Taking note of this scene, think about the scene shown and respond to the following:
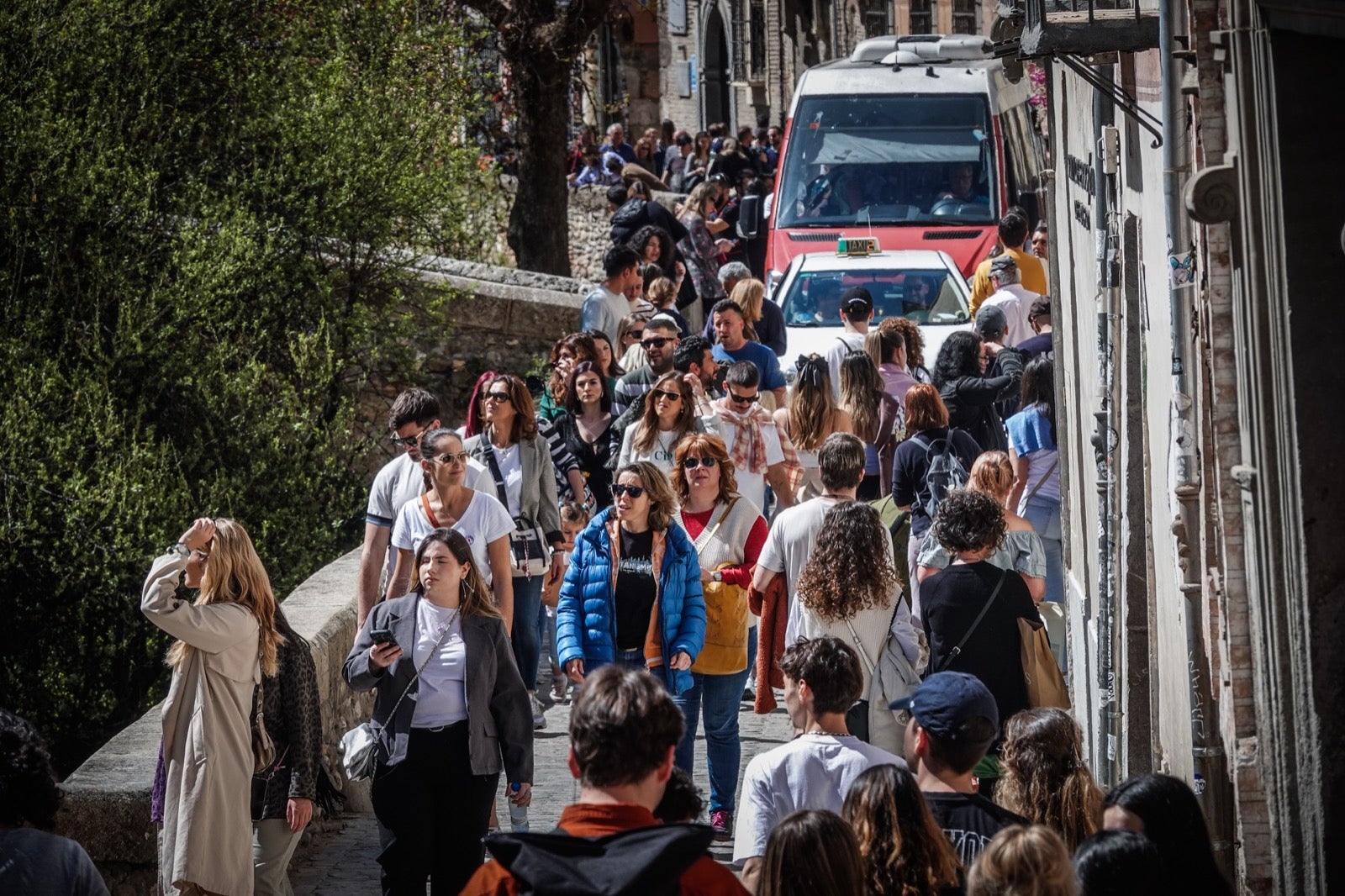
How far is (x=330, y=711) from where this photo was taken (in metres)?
8.27

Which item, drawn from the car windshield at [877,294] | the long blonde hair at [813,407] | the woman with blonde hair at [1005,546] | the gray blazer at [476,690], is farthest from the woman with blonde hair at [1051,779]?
the car windshield at [877,294]

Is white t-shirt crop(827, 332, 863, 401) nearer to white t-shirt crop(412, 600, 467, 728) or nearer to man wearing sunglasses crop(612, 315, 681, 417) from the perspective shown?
man wearing sunglasses crop(612, 315, 681, 417)

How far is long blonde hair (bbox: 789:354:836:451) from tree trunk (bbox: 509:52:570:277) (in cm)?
987

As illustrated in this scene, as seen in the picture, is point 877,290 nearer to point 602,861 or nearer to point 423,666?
point 423,666

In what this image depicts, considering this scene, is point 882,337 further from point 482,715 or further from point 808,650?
point 808,650

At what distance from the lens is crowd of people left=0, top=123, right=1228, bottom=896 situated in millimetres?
3920

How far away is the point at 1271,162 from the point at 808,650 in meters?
1.86

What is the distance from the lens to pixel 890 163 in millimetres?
18703

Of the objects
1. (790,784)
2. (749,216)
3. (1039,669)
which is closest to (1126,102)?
(1039,669)

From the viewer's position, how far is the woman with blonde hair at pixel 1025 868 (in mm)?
3734

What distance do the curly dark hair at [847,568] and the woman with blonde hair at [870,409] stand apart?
9.77ft

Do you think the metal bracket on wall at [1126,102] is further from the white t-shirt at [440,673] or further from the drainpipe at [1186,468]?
the white t-shirt at [440,673]

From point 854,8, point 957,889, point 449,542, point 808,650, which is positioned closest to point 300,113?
point 449,542

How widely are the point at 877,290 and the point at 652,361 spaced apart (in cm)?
536
